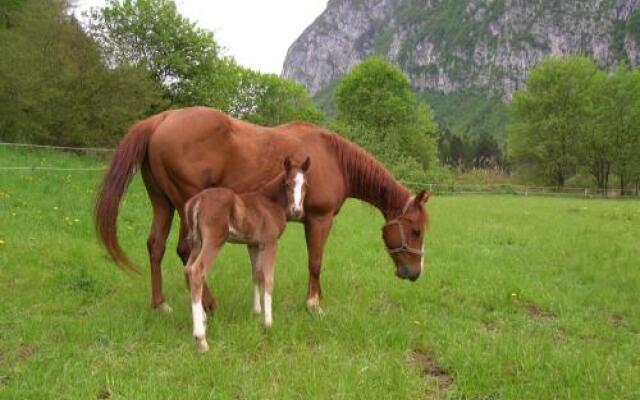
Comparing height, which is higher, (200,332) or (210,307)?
(200,332)

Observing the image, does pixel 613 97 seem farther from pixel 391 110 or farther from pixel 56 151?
pixel 56 151

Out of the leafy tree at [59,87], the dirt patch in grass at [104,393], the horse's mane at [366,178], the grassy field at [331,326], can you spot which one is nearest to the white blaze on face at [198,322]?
the grassy field at [331,326]

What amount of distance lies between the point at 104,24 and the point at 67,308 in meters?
35.2

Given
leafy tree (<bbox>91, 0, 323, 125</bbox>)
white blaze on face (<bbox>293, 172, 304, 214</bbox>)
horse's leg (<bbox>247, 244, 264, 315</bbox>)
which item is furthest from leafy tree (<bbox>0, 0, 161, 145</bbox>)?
white blaze on face (<bbox>293, 172, 304, 214</bbox>)

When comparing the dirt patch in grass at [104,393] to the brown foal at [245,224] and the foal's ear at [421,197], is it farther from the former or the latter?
the foal's ear at [421,197]

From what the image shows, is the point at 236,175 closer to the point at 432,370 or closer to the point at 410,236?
the point at 410,236

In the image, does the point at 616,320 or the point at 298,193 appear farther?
the point at 616,320

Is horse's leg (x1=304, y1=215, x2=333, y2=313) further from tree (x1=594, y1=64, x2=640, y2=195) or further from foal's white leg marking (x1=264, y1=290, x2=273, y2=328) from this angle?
tree (x1=594, y1=64, x2=640, y2=195)

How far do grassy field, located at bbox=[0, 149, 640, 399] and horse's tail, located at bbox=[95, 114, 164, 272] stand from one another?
819 mm

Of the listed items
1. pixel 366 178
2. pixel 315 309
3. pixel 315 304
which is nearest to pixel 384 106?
pixel 366 178

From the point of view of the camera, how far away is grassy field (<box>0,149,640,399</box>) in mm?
4105

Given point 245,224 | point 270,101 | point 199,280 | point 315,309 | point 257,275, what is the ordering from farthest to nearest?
point 270,101, point 315,309, point 257,275, point 245,224, point 199,280

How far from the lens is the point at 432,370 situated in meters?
4.60

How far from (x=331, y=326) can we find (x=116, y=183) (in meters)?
2.85
